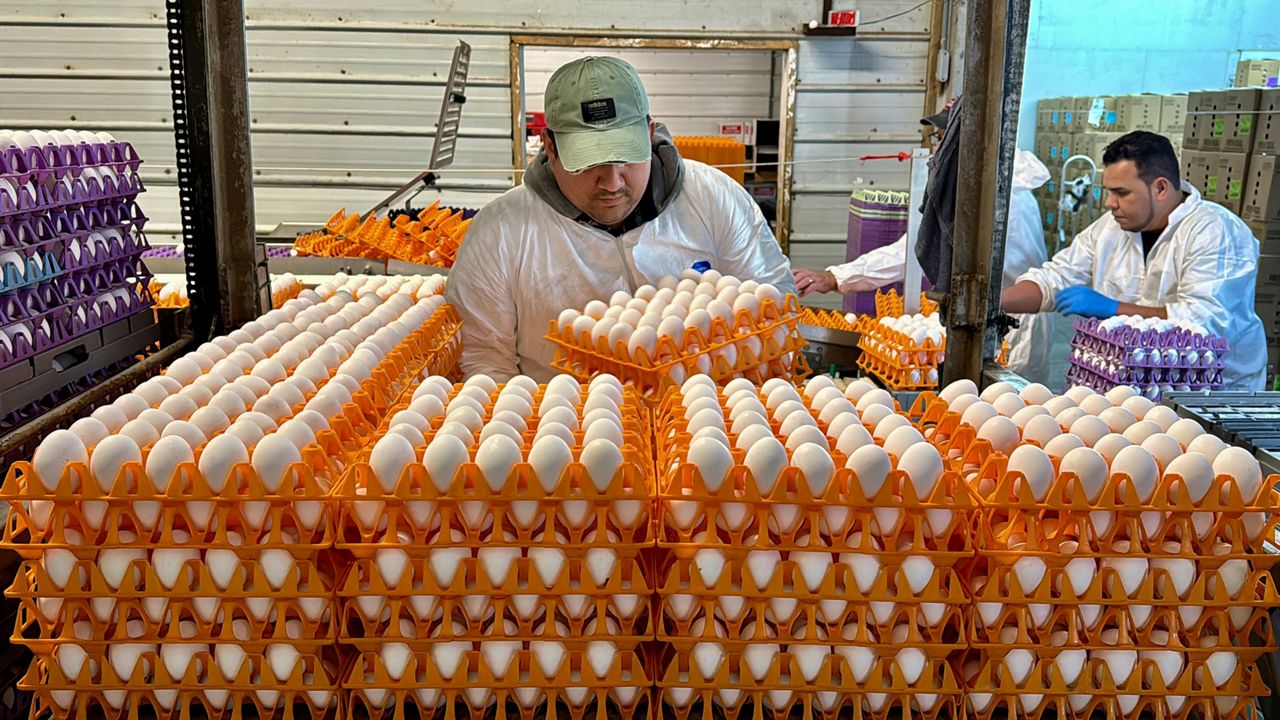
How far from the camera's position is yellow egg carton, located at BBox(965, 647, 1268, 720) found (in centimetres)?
139

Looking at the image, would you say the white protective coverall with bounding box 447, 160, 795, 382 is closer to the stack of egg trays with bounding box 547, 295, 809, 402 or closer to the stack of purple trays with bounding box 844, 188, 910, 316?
the stack of egg trays with bounding box 547, 295, 809, 402

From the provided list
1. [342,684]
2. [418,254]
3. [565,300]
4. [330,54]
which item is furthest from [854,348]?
[330,54]

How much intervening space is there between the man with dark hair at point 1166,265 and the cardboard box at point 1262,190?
61.5 inches

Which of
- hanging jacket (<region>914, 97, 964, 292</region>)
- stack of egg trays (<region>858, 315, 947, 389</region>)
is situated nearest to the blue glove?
hanging jacket (<region>914, 97, 964, 292</region>)

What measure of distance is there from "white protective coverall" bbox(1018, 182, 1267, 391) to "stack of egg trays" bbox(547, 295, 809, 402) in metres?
2.09

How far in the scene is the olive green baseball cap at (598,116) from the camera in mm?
2596

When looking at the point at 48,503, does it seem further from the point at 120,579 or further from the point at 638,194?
the point at 638,194

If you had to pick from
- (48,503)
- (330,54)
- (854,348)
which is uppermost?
(330,54)

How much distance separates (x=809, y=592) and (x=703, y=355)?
1040 mm

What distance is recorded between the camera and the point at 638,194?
2.87 m

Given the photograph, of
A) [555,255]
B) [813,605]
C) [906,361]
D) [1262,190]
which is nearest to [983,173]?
[906,361]

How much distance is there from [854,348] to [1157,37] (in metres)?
5.29

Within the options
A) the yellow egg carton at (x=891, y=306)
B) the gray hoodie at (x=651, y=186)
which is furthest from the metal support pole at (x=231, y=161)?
the yellow egg carton at (x=891, y=306)

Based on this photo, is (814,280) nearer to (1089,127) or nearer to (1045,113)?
(1089,127)
